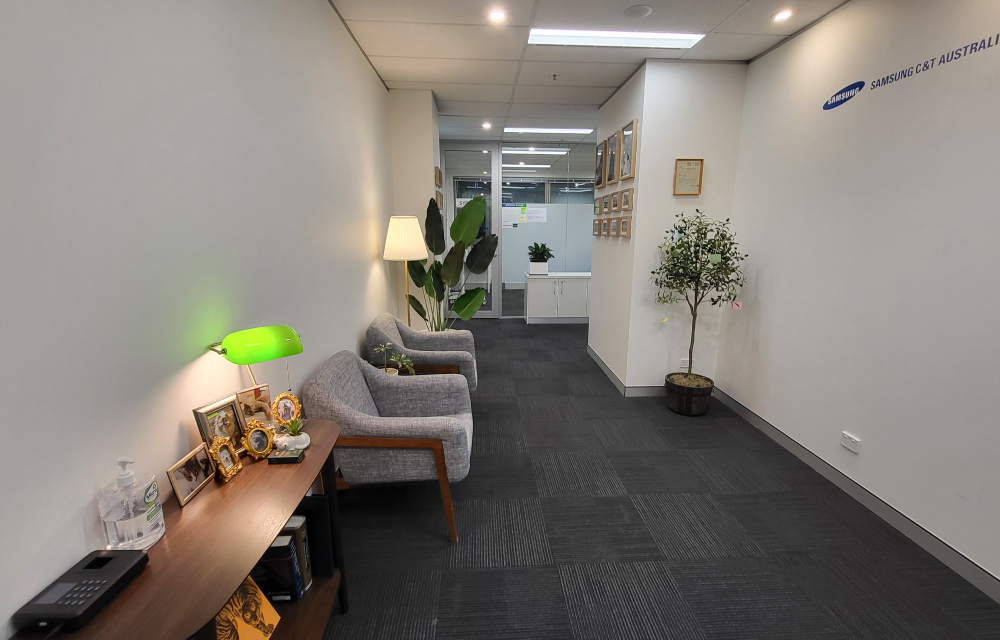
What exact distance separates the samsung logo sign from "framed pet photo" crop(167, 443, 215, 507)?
11.6 ft

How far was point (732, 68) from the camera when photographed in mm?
3504

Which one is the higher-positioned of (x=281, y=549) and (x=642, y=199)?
(x=642, y=199)

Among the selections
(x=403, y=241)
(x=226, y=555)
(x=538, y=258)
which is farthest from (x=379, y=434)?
(x=538, y=258)

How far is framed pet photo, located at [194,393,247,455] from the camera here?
133cm

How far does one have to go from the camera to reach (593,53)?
10.9ft

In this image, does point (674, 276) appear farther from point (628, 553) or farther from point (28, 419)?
point (28, 419)

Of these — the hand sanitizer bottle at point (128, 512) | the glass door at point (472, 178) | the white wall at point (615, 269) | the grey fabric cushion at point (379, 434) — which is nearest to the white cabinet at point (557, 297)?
the glass door at point (472, 178)

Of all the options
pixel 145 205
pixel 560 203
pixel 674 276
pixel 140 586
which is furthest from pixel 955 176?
pixel 560 203

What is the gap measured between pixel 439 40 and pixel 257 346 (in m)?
2.68

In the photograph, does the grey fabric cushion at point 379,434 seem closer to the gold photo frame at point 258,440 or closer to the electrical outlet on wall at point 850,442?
the gold photo frame at point 258,440

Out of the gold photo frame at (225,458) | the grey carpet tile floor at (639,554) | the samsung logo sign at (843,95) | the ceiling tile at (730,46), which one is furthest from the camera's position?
the ceiling tile at (730,46)

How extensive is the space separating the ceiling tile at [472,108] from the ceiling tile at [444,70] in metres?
0.74

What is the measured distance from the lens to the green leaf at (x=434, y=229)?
13.7 feet

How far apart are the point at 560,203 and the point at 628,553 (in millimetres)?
5787
